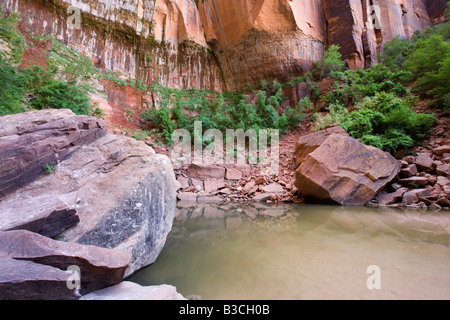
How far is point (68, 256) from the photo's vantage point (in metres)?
1.55

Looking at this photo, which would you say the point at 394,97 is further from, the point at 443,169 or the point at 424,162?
the point at 443,169

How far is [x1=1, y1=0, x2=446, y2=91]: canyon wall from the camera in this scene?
489 inches

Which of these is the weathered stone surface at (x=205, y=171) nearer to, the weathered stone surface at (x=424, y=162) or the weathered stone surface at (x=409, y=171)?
the weathered stone surface at (x=409, y=171)

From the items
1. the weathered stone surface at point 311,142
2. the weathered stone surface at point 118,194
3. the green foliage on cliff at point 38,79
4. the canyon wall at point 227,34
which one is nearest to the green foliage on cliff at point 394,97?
the weathered stone surface at point 311,142

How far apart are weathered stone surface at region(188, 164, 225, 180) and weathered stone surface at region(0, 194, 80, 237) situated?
6.45 meters

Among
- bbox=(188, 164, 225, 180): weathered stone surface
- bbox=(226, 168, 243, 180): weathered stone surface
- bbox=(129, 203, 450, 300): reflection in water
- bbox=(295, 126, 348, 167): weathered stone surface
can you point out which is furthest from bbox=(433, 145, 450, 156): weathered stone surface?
bbox=(188, 164, 225, 180): weathered stone surface

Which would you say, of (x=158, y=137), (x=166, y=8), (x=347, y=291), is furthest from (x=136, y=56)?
(x=347, y=291)

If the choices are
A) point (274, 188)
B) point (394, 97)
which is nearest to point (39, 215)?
point (274, 188)

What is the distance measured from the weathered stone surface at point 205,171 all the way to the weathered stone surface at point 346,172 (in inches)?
141

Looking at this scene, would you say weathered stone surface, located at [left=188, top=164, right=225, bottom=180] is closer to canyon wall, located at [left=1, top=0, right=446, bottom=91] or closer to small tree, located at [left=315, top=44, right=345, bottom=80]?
canyon wall, located at [left=1, top=0, right=446, bottom=91]

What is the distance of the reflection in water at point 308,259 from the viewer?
1671mm

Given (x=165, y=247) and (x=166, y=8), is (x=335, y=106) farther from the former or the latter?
(x=166, y=8)

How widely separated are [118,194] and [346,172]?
5823mm

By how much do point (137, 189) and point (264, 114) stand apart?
10550 mm
